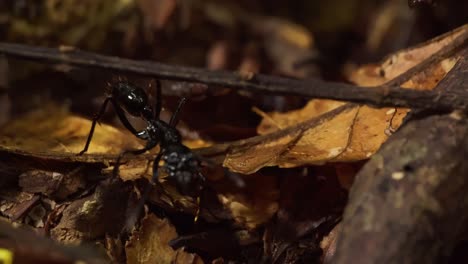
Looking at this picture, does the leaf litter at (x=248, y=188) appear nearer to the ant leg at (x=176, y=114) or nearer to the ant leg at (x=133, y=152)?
the ant leg at (x=133, y=152)

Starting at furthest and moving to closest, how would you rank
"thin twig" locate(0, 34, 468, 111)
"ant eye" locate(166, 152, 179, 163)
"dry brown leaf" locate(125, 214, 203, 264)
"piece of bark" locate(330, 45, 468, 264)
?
"ant eye" locate(166, 152, 179, 163)
"dry brown leaf" locate(125, 214, 203, 264)
"thin twig" locate(0, 34, 468, 111)
"piece of bark" locate(330, 45, 468, 264)

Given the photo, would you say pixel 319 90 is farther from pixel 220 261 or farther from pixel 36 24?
pixel 36 24

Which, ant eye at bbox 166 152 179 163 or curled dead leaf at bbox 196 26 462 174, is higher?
curled dead leaf at bbox 196 26 462 174

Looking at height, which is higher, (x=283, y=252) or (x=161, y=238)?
(x=283, y=252)

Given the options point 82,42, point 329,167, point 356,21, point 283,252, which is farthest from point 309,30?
point 283,252

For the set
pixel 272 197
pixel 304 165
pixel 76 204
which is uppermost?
pixel 304 165

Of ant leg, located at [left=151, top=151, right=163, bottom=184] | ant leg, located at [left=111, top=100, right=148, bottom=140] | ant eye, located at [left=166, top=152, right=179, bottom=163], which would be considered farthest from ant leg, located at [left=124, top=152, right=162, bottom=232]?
ant leg, located at [left=111, top=100, right=148, bottom=140]

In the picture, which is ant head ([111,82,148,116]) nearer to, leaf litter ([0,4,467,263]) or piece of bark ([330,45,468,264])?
leaf litter ([0,4,467,263])
